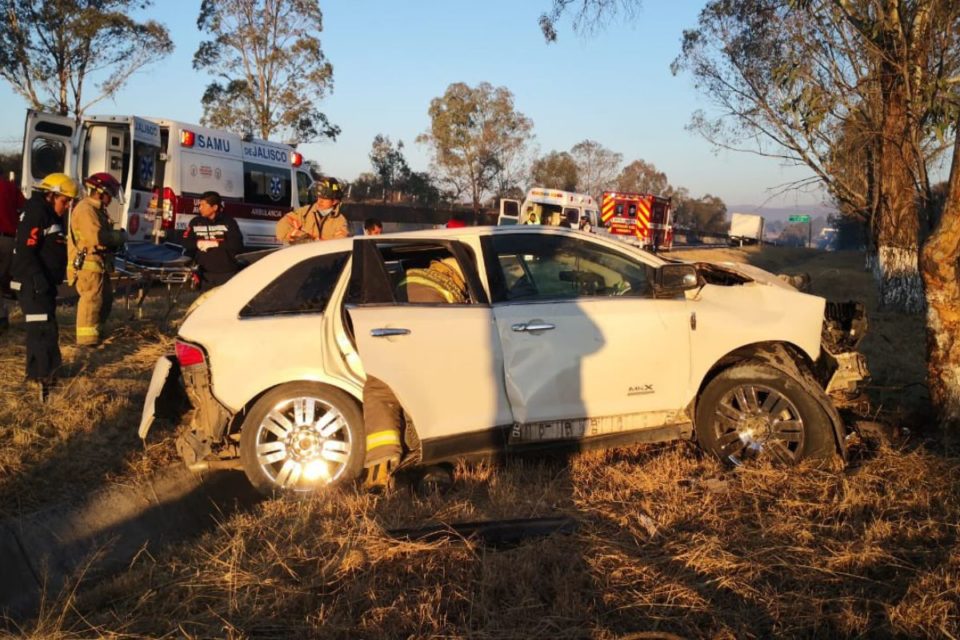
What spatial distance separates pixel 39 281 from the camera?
21.2ft

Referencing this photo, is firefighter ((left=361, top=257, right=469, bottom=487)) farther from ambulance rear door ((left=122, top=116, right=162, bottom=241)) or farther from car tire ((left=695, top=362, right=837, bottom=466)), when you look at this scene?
ambulance rear door ((left=122, top=116, right=162, bottom=241))

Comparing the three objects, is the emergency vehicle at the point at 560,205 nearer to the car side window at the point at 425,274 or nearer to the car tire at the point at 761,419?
the car side window at the point at 425,274

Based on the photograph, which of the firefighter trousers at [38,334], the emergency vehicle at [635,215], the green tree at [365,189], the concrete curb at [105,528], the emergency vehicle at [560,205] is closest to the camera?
the concrete curb at [105,528]

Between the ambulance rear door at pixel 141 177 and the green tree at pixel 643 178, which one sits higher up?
the green tree at pixel 643 178

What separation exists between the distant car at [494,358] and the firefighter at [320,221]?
266 centimetres

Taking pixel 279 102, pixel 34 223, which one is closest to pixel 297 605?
pixel 34 223

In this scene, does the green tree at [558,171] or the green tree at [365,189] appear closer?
the green tree at [365,189]

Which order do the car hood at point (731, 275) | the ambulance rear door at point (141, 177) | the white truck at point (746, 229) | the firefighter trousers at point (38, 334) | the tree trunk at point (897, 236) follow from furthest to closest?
1. the white truck at point (746, 229)
2. the ambulance rear door at point (141, 177)
3. the tree trunk at point (897, 236)
4. the firefighter trousers at point (38, 334)
5. the car hood at point (731, 275)

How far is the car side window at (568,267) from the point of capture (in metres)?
5.12

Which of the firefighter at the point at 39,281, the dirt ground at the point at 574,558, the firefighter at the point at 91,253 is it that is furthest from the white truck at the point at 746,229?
the firefighter at the point at 39,281

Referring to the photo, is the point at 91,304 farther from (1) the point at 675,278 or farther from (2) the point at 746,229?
(2) the point at 746,229

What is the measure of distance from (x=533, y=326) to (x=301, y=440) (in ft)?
5.11

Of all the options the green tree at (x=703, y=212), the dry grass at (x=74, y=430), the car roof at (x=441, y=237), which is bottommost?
the dry grass at (x=74, y=430)

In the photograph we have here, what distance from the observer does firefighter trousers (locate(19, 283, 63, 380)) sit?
21.0 ft
